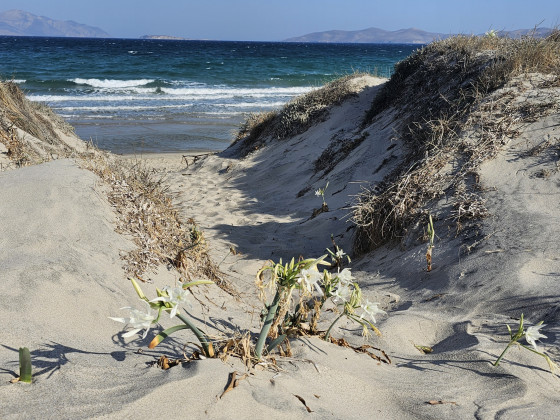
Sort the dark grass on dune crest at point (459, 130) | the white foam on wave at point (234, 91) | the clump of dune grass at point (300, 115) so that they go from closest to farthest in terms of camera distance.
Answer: the dark grass on dune crest at point (459, 130) → the clump of dune grass at point (300, 115) → the white foam on wave at point (234, 91)

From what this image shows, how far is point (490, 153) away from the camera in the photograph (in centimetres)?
489

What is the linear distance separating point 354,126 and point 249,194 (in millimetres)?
2485

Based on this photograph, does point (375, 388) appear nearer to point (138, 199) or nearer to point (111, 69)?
point (138, 199)

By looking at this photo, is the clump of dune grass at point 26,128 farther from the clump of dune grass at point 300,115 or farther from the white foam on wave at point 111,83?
the white foam on wave at point 111,83

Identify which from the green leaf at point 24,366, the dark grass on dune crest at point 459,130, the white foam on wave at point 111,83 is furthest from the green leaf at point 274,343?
the white foam on wave at point 111,83

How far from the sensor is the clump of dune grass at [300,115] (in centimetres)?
1067

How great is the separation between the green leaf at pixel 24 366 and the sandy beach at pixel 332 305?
39 millimetres

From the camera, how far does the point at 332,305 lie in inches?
146

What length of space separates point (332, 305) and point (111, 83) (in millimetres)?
30698

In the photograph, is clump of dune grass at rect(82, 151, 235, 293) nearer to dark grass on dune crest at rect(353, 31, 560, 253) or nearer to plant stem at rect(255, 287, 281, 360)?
plant stem at rect(255, 287, 281, 360)

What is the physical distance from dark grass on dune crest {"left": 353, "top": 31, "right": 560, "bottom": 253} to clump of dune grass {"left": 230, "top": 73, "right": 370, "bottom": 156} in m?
2.77

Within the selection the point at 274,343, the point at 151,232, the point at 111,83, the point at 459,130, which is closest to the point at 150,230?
the point at 151,232

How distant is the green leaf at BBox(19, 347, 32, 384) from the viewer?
181cm

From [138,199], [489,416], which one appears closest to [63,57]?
[138,199]
